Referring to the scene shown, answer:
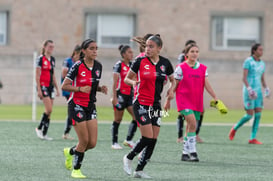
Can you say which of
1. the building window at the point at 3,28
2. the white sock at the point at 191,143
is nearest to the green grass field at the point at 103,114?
the building window at the point at 3,28

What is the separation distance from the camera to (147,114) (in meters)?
10.7

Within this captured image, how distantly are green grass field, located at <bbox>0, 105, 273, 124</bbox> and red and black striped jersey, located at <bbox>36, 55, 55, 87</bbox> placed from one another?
6964 millimetres

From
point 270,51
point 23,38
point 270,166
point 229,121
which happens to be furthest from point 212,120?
point 270,166

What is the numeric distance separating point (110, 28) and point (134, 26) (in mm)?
993

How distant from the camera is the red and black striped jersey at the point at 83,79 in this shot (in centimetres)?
1055

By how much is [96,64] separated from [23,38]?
20.6m

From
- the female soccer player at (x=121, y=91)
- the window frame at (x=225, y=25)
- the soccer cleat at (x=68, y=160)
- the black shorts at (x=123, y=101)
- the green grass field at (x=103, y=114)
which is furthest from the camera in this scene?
the window frame at (x=225, y=25)

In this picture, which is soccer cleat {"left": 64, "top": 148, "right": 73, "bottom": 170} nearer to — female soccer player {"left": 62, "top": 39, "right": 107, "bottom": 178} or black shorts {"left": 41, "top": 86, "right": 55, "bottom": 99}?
female soccer player {"left": 62, "top": 39, "right": 107, "bottom": 178}

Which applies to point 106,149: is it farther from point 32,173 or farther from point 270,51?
point 270,51

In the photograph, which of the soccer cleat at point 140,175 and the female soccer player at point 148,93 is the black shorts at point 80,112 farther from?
the soccer cleat at point 140,175

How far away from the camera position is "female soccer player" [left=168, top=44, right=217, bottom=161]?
13.0 metres

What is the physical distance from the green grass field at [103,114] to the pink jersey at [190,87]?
34.6 feet

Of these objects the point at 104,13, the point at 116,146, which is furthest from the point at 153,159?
the point at 104,13

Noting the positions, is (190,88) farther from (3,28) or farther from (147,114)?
(3,28)
